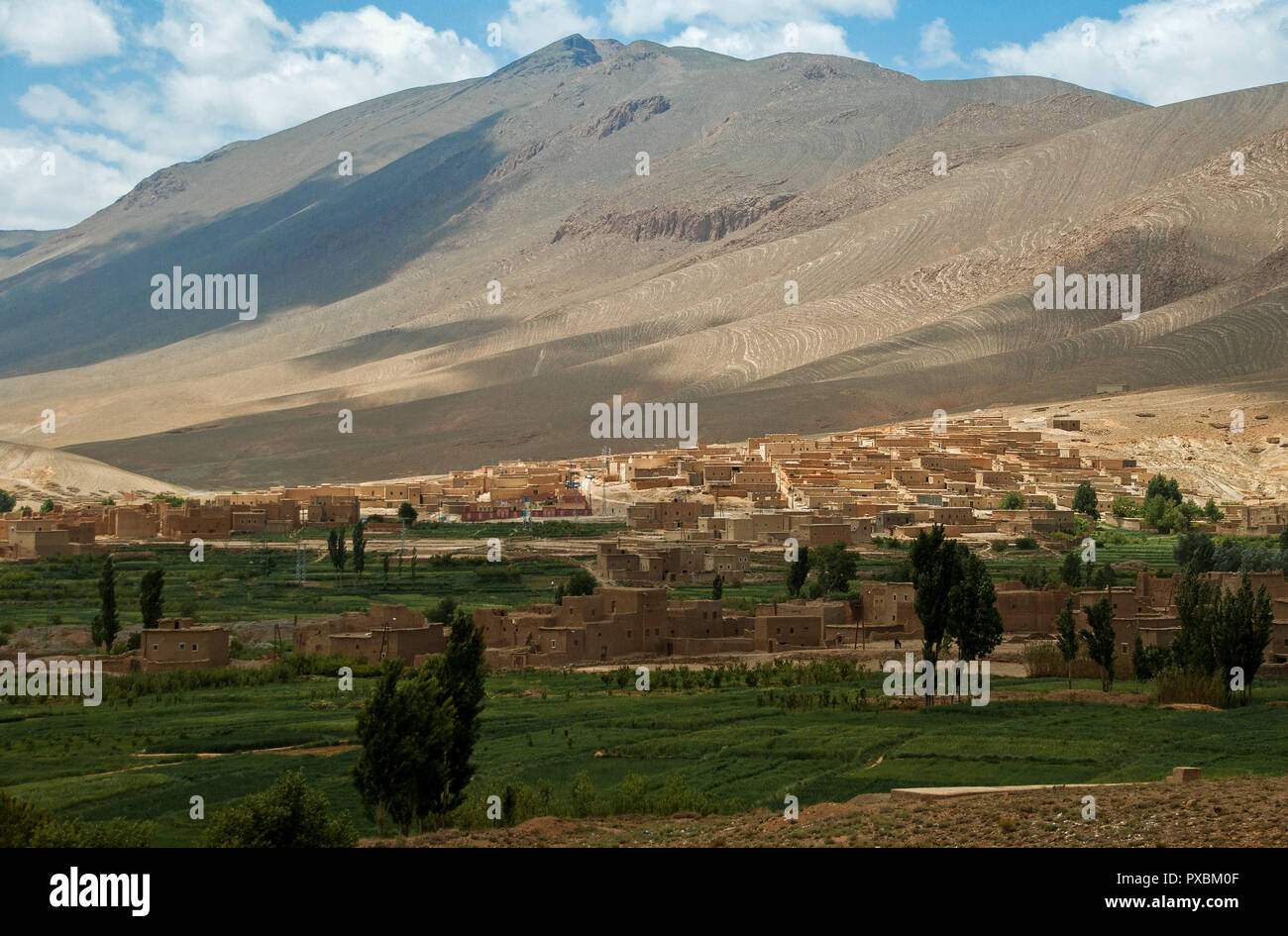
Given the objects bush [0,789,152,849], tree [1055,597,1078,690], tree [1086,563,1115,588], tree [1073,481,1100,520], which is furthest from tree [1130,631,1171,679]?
tree [1073,481,1100,520]

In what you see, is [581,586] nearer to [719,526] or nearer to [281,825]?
[719,526]

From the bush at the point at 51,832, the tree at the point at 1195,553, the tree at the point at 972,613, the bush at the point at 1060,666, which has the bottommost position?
the bush at the point at 51,832

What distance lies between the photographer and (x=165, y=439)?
13025 centimetres

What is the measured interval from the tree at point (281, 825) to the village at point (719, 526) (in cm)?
1524

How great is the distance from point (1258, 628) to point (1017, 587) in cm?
1171

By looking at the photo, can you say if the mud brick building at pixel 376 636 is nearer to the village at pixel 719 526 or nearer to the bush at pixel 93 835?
the village at pixel 719 526

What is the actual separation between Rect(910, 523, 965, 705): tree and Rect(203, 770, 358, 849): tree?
13861mm

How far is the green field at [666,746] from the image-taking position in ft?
67.2

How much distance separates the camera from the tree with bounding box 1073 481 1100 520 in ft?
212

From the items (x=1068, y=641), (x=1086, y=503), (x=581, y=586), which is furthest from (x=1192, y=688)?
(x=1086, y=503)

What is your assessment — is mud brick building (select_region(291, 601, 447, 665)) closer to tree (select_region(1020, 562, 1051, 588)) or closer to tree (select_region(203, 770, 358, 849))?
tree (select_region(1020, 562, 1051, 588))

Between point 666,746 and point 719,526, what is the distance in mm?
35661

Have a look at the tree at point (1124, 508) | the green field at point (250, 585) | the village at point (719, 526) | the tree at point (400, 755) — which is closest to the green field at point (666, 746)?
the tree at point (400, 755)

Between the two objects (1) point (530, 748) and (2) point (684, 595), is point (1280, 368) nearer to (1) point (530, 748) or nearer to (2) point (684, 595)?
(2) point (684, 595)
